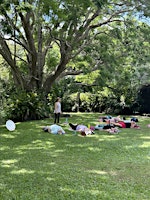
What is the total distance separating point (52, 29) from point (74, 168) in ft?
32.6

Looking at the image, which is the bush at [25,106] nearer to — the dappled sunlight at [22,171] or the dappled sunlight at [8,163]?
the dappled sunlight at [8,163]

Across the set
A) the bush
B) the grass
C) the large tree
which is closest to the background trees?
the large tree

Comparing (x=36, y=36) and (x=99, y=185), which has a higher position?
(x=36, y=36)

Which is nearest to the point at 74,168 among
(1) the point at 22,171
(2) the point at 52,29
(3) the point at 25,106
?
(1) the point at 22,171

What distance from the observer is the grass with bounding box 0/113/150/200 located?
4160 millimetres

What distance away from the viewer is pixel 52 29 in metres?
14.0

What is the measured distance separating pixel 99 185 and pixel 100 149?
9.44 ft

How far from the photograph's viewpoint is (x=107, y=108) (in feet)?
70.8

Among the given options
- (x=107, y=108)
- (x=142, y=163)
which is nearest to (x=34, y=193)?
(x=142, y=163)

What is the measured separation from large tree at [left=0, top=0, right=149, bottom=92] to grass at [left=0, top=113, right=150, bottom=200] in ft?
16.6

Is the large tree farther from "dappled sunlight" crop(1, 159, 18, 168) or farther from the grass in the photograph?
"dappled sunlight" crop(1, 159, 18, 168)

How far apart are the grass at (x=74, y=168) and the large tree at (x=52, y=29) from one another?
507 cm

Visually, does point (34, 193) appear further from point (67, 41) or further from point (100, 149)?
point (67, 41)

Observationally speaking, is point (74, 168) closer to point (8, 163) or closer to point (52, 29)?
point (8, 163)
